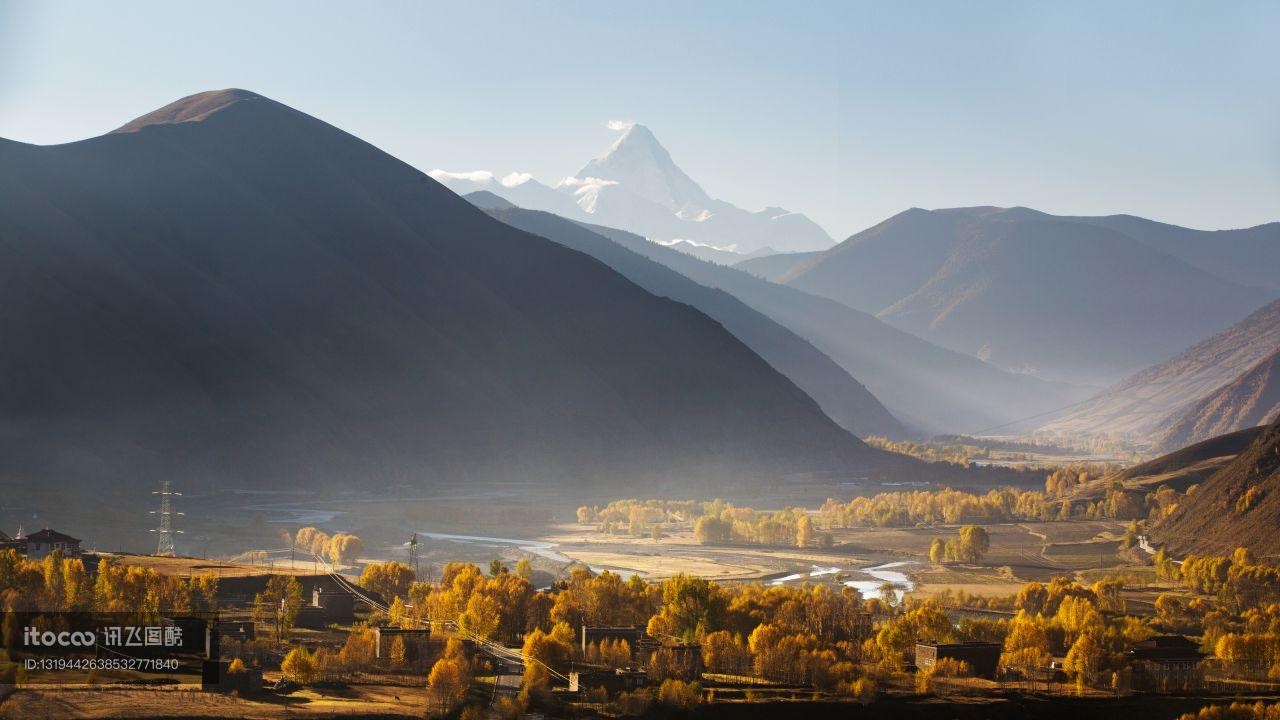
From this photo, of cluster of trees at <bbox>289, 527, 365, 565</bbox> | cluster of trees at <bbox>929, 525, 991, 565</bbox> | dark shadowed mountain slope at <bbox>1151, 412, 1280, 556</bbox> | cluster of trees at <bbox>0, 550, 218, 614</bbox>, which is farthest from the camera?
cluster of trees at <bbox>929, 525, 991, 565</bbox>

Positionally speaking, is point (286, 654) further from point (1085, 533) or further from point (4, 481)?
point (1085, 533)

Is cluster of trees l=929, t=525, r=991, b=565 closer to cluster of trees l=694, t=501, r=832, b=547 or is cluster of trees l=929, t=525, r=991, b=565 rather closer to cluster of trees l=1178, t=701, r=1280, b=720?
cluster of trees l=694, t=501, r=832, b=547

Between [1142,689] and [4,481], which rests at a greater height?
[4,481]

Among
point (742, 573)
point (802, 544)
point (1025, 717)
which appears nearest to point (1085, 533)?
point (802, 544)

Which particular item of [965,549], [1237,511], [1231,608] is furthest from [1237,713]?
[965,549]

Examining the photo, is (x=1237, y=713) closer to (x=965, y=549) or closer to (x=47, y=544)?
(x=47, y=544)

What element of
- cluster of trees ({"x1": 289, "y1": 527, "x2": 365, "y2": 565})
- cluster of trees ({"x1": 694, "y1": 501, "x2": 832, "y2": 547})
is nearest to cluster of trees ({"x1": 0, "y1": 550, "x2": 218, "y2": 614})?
cluster of trees ({"x1": 289, "y1": 527, "x2": 365, "y2": 565})

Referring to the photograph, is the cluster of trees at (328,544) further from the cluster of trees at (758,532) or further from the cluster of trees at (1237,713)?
the cluster of trees at (1237,713)
